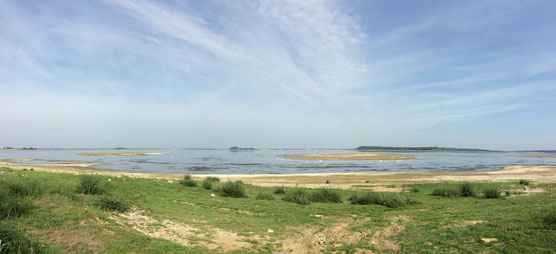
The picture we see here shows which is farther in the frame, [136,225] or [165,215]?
[165,215]

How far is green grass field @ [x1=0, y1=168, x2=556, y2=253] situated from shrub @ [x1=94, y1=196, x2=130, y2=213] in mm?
36

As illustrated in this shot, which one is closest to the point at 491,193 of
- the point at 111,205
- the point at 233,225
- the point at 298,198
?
the point at 298,198

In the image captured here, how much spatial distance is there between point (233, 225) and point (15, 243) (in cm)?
747

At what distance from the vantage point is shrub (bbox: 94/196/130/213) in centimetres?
1154

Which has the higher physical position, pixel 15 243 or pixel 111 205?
pixel 15 243

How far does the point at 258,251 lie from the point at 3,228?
6.51 metres

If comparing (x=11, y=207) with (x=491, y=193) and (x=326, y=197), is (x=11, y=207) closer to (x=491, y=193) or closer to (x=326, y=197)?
(x=326, y=197)

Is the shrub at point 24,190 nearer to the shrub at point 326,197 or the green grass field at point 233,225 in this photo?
the green grass field at point 233,225

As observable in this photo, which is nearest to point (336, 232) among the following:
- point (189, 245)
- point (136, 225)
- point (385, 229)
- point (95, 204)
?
point (385, 229)

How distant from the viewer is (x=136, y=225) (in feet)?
35.1

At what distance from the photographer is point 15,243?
6.16 metres

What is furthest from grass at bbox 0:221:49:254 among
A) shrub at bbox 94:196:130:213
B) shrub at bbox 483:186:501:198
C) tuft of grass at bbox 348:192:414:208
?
shrub at bbox 483:186:501:198

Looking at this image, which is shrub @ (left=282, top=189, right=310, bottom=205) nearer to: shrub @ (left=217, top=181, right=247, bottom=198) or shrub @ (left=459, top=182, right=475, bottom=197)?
shrub @ (left=217, top=181, right=247, bottom=198)

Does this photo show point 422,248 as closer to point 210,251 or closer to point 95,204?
point 210,251
